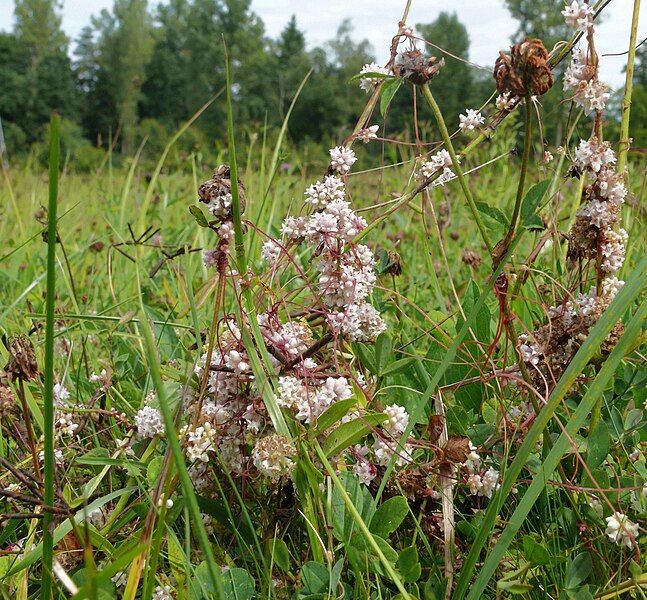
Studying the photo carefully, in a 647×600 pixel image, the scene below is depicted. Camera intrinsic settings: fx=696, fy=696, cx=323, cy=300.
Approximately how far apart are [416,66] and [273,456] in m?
0.52

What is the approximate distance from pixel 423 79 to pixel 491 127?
0.19 meters

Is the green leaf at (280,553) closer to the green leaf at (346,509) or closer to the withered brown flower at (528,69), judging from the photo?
the green leaf at (346,509)

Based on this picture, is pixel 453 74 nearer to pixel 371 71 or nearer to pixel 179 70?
pixel 179 70

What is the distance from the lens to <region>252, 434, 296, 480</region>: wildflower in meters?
0.84

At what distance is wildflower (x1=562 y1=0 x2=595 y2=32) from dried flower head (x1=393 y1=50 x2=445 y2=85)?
192 mm

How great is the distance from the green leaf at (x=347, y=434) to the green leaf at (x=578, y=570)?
302 millimetres

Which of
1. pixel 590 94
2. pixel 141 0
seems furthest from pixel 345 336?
pixel 141 0

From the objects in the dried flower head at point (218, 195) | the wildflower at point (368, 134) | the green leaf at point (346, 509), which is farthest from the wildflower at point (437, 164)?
the green leaf at point (346, 509)

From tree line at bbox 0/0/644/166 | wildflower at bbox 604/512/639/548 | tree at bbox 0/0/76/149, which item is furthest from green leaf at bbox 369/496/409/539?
tree at bbox 0/0/76/149

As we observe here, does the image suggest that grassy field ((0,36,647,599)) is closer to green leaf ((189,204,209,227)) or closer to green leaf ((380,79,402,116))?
green leaf ((189,204,209,227))

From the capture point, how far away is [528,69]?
742 millimetres

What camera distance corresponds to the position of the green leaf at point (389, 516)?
92 centimetres

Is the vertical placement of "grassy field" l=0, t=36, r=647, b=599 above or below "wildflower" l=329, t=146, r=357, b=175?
below

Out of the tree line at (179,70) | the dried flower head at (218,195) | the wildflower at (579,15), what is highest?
the tree line at (179,70)
